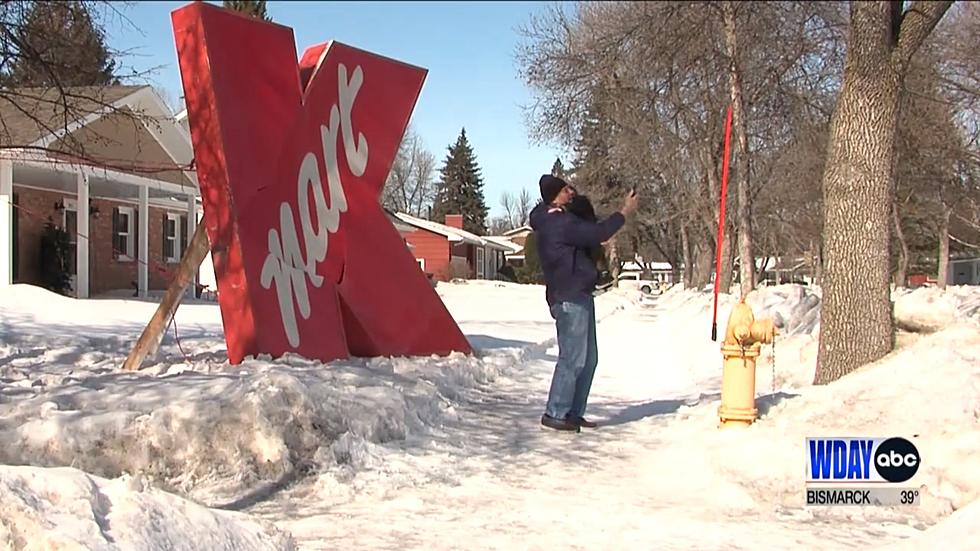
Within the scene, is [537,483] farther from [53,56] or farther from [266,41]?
[53,56]

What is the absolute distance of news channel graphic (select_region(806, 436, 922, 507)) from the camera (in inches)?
193

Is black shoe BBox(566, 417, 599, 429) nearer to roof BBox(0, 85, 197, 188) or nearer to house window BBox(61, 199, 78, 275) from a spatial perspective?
roof BBox(0, 85, 197, 188)

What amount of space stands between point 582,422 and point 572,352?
0.69 m

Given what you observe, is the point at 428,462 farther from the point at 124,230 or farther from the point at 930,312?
the point at 124,230

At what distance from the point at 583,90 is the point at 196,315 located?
11.0 m

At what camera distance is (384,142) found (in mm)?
10461

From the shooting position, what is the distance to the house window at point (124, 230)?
23984mm

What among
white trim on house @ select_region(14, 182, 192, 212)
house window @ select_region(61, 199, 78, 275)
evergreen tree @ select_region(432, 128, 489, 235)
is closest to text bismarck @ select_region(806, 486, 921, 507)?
white trim on house @ select_region(14, 182, 192, 212)

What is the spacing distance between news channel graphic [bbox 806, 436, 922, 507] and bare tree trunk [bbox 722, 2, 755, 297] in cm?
1420

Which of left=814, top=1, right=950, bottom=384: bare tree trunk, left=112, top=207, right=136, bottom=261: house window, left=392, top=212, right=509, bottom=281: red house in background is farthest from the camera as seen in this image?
left=392, top=212, right=509, bottom=281: red house in background

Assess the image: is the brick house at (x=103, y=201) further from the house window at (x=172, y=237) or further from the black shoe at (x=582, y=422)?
the black shoe at (x=582, y=422)

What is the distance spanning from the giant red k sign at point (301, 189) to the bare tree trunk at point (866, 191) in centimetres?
460

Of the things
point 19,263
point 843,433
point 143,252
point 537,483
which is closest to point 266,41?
point 537,483

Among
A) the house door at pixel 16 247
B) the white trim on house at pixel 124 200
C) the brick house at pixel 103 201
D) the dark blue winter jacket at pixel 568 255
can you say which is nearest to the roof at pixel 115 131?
the brick house at pixel 103 201
